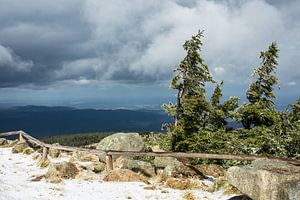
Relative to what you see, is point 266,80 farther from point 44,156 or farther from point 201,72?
point 44,156

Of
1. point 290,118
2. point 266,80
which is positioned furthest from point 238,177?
point 266,80

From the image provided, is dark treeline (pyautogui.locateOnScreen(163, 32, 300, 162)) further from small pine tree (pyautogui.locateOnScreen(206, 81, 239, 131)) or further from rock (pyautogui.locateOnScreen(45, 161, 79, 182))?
rock (pyautogui.locateOnScreen(45, 161, 79, 182))

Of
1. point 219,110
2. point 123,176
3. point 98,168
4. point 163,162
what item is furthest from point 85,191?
point 219,110

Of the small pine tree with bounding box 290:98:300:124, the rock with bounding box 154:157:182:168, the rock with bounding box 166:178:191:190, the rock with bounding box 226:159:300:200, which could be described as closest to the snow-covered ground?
the rock with bounding box 166:178:191:190

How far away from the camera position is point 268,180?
1028cm

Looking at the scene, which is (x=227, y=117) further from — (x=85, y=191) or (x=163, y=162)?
(x=85, y=191)

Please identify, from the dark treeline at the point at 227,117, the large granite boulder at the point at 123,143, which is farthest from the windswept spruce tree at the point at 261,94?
the large granite boulder at the point at 123,143

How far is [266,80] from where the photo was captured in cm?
3431

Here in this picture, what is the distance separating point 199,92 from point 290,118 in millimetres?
9057

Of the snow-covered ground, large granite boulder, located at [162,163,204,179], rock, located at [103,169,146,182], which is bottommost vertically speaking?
the snow-covered ground

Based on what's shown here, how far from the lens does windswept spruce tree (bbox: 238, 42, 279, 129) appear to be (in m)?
32.9

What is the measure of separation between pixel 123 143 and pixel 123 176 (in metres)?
10.1

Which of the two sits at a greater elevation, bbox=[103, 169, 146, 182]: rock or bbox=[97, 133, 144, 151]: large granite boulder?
bbox=[97, 133, 144, 151]: large granite boulder

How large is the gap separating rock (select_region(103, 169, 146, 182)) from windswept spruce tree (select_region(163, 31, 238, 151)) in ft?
28.2
